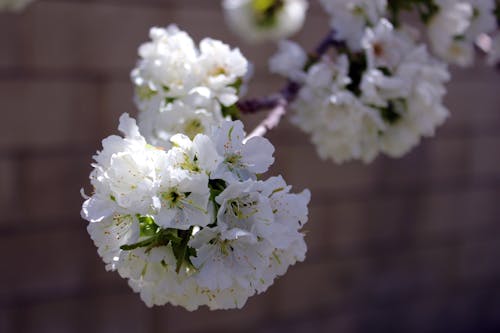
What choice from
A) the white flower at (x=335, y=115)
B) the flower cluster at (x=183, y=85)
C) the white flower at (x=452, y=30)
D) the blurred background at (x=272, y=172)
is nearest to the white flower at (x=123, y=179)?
the flower cluster at (x=183, y=85)

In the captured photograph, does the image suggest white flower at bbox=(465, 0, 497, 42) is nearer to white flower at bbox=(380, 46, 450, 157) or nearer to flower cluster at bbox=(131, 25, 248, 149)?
white flower at bbox=(380, 46, 450, 157)

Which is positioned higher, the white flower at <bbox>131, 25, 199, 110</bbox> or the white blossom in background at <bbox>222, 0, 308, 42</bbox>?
the white blossom in background at <bbox>222, 0, 308, 42</bbox>

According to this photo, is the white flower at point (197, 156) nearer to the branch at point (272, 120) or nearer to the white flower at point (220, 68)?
the branch at point (272, 120)

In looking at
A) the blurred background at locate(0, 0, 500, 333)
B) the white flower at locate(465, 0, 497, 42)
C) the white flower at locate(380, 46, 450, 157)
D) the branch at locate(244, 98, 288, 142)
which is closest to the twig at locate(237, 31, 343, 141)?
the branch at locate(244, 98, 288, 142)

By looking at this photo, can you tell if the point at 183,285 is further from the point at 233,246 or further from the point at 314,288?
the point at 314,288

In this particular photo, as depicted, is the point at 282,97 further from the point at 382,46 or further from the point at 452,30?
the point at 452,30

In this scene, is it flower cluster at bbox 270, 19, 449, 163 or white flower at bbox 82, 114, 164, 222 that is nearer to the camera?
white flower at bbox 82, 114, 164, 222
